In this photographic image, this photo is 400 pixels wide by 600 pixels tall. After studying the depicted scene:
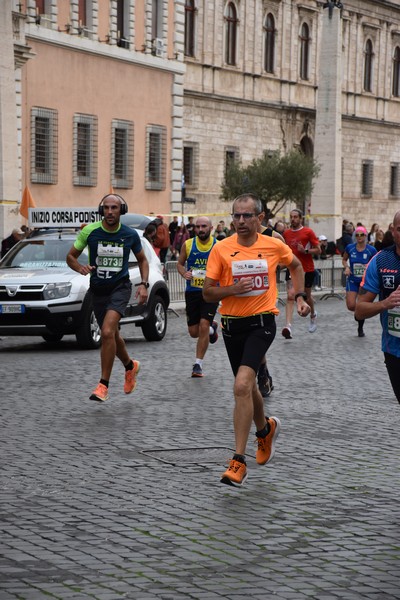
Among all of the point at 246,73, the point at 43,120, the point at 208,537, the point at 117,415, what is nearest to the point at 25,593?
the point at 208,537

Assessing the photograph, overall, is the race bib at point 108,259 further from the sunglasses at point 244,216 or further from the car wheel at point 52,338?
the car wheel at point 52,338

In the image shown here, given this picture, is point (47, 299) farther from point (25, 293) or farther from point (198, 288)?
point (198, 288)

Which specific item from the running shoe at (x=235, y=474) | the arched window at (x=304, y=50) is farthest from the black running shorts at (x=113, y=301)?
the arched window at (x=304, y=50)

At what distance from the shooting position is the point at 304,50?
64.0m

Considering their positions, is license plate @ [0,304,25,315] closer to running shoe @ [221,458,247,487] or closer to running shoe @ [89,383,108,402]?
running shoe @ [89,383,108,402]

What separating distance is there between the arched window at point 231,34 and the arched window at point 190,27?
2.38m

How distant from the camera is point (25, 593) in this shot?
247 inches

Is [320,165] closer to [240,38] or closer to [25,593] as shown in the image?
[240,38]

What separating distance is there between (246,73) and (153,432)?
4762 centimetres

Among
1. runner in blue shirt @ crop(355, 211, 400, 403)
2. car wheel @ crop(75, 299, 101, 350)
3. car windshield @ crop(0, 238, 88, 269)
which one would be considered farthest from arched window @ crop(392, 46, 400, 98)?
runner in blue shirt @ crop(355, 211, 400, 403)

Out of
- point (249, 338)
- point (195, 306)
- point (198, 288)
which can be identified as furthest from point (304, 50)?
point (249, 338)

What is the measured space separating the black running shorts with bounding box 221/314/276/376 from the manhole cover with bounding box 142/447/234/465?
29.4 inches

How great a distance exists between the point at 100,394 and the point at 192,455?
321 centimetres

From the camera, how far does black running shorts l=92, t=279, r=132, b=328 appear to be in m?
13.7
